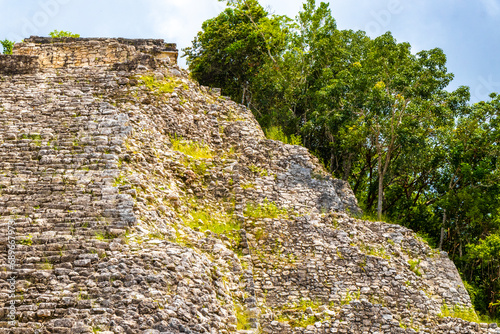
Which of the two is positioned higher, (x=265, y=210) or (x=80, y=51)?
(x=80, y=51)

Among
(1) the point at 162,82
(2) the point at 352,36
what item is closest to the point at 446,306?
(1) the point at 162,82

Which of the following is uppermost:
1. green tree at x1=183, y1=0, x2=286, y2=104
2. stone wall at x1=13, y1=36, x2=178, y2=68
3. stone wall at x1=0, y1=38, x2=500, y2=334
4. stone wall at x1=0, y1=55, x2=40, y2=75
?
green tree at x1=183, y1=0, x2=286, y2=104

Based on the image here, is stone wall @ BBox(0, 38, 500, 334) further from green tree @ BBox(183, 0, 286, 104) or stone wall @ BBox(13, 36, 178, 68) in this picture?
green tree @ BBox(183, 0, 286, 104)

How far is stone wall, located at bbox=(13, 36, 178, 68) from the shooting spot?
17.8m

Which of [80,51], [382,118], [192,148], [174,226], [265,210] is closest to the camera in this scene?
[174,226]

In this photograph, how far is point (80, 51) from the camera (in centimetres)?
1803

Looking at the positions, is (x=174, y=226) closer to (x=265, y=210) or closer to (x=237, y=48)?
(x=265, y=210)

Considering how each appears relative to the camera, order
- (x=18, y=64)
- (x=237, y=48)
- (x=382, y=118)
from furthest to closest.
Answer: (x=237, y=48), (x=382, y=118), (x=18, y=64)

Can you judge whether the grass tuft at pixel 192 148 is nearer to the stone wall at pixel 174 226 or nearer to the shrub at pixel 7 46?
the stone wall at pixel 174 226

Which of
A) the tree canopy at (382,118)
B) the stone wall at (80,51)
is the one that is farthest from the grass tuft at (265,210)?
the stone wall at (80,51)

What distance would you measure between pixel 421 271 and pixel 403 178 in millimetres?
6385

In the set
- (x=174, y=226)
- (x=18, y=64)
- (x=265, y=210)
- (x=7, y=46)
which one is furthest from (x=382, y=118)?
(x=7, y=46)

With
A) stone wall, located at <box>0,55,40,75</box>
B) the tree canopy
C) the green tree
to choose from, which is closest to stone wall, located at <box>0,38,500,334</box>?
stone wall, located at <box>0,55,40,75</box>

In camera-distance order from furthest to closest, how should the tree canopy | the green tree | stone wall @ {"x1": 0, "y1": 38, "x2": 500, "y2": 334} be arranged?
the green tree, the tree canopy, stone wall @ {"x1": 0, "y1": 38, "x2": 500, "y2": 334}
